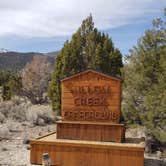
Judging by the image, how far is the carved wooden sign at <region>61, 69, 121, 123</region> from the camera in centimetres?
1198

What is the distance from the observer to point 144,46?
14.0m

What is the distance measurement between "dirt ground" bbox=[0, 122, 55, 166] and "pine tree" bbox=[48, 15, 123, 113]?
136 inches

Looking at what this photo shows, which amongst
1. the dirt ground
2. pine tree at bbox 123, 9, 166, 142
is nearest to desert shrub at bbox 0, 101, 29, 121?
the dirt ground

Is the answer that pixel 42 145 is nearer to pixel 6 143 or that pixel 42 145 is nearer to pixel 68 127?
pixel 68 127

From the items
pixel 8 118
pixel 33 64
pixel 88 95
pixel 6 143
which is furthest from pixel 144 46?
pixel 33 64

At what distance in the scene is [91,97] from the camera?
477 inches

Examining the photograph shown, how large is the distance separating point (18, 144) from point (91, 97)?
4705 millimetres

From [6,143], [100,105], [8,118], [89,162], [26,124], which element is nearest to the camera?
[89,162]

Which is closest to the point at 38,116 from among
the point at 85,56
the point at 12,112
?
the point at 12,112

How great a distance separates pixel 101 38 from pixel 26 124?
8035 mm

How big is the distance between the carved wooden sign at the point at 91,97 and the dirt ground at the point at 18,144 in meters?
2.18

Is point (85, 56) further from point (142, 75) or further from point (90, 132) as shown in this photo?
point (90, 132)

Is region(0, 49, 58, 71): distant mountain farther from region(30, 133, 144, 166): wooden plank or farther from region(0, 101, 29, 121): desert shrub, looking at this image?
region(30, 133, 144, 166): wooden plank

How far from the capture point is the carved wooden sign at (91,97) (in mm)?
11977
